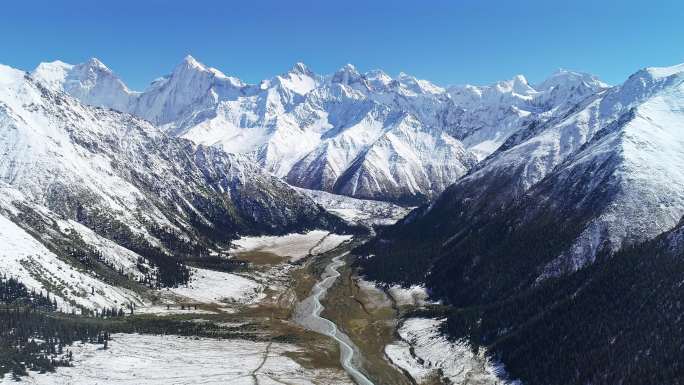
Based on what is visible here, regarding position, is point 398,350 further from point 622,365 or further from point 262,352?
point 622,365

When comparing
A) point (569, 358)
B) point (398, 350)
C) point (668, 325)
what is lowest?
point (398, 350)

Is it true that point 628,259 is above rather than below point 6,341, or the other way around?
above

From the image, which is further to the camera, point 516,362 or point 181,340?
point 181,340

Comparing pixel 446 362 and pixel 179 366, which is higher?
pixel 179 366

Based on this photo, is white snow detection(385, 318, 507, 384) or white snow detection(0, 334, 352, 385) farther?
white snow detection(385, 318, 507, 384)

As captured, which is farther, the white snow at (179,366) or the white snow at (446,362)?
the white snow at (446,362)

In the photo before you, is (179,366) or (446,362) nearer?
(179,366)

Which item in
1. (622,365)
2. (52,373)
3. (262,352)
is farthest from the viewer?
(262,352)

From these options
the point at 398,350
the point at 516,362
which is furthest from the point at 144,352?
the point at 516,362
